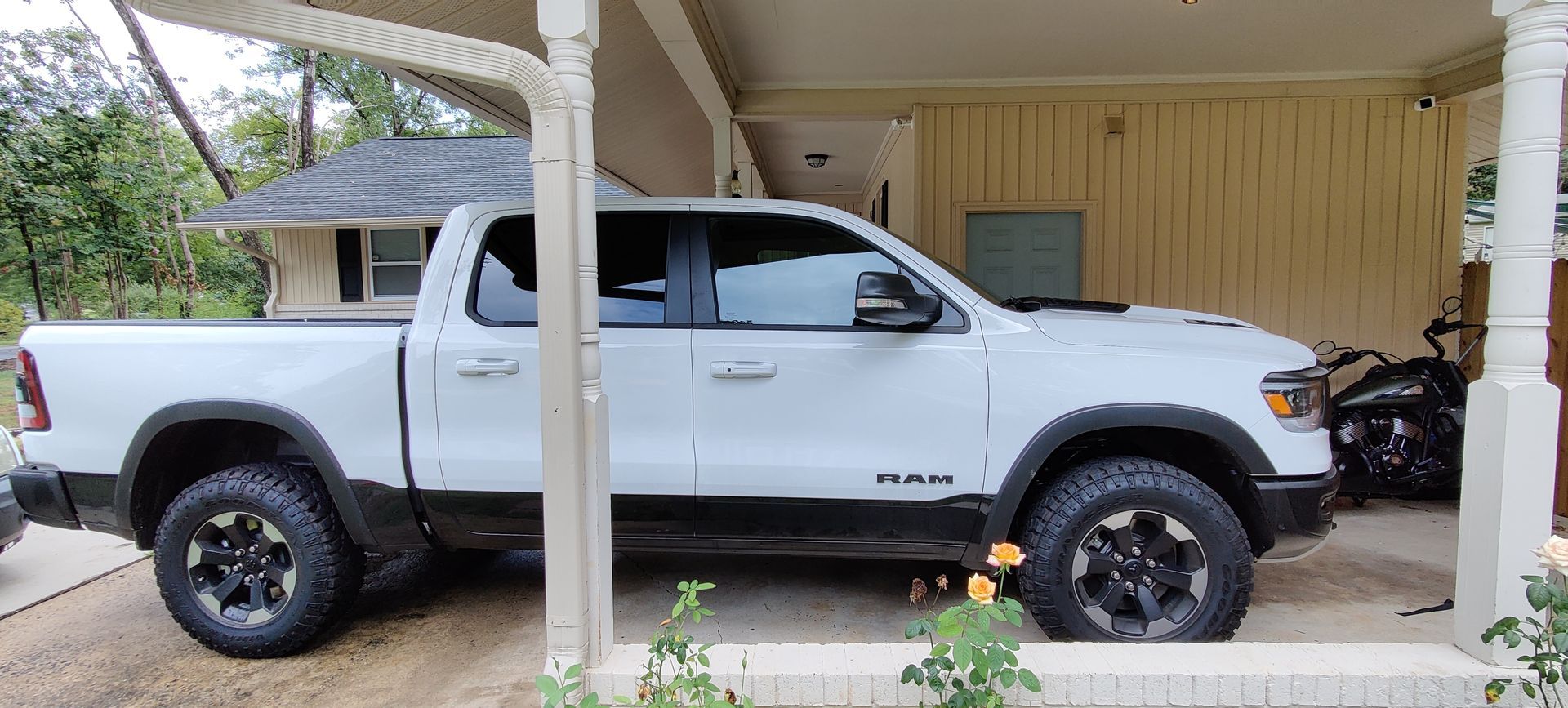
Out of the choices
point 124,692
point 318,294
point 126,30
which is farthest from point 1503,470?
point 126,30

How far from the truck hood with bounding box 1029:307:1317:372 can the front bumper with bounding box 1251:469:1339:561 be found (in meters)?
0.42

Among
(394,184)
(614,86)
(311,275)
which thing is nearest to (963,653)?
(614,86)

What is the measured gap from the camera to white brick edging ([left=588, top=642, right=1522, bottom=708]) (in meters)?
2.05

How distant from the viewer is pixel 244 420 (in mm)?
2703

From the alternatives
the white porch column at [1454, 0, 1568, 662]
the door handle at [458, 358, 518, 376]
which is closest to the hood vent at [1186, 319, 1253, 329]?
the white porch column at [1454, 0, 1568, 662]

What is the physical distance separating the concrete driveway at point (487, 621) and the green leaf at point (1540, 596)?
1.13 m

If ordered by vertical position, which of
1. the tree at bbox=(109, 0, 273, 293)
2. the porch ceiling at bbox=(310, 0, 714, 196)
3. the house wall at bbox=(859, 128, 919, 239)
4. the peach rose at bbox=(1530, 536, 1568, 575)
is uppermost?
the tree at bbox=(109, 0, 273, 293)

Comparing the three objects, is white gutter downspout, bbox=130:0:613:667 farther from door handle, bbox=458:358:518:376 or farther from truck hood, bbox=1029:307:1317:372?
truck hood, bbox=1029:307:1317:372

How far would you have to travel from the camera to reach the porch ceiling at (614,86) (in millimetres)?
3594

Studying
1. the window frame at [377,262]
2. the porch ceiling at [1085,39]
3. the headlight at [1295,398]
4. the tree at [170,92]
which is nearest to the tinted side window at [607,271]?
the porch ceiling at [1085,39]

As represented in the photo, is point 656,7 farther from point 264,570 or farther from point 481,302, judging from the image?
point 264,570

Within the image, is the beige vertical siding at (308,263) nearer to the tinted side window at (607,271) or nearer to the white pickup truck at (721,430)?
the white pickup truck at (721,430)

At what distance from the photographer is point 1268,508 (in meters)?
2.53

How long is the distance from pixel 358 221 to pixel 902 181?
9186 mm
